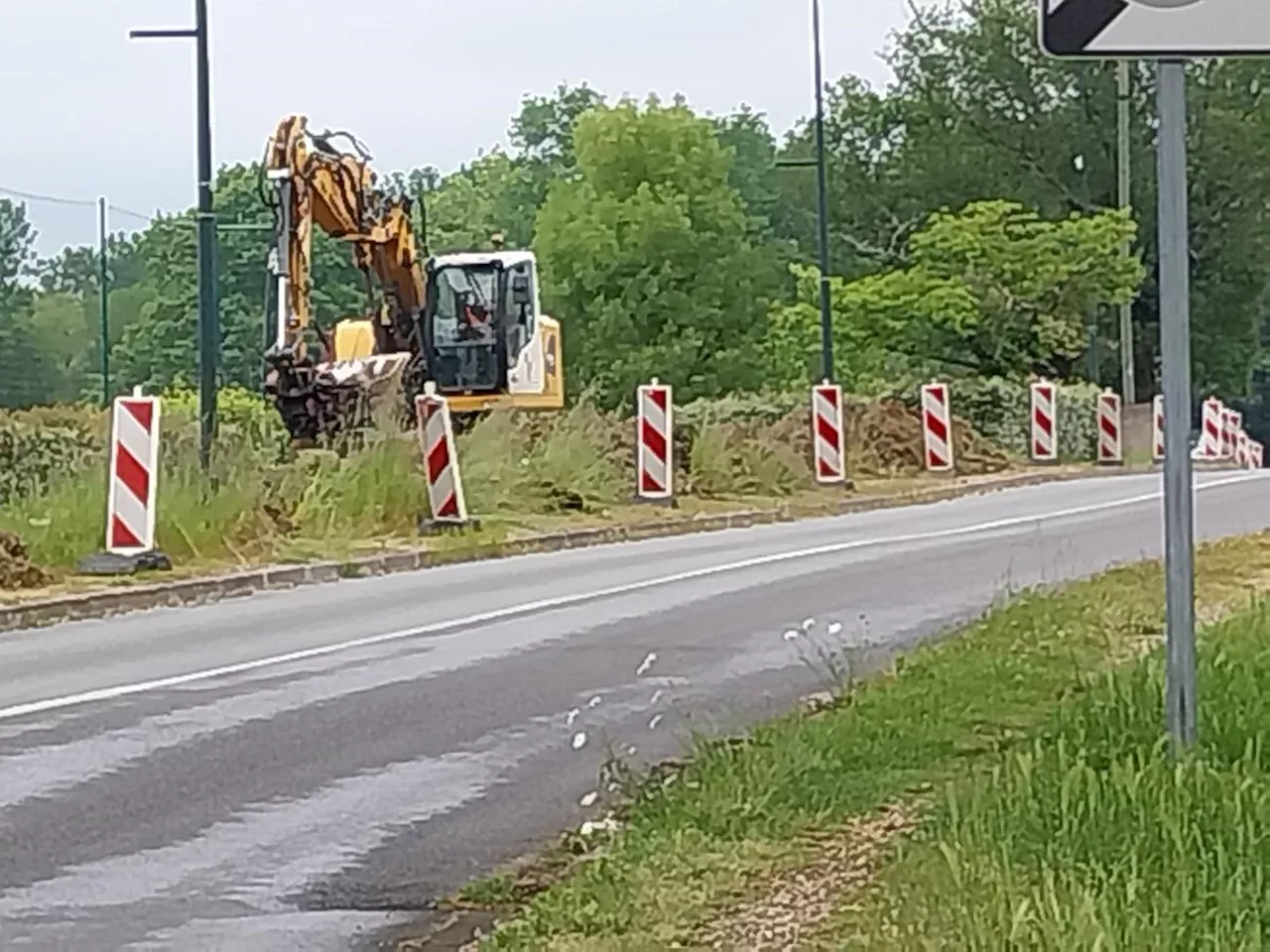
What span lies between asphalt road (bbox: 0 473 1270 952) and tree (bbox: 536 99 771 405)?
4917cm

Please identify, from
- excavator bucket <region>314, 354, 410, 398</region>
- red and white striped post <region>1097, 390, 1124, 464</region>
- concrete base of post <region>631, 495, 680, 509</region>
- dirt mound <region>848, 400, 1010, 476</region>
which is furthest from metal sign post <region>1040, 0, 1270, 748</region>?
red and white striped post <region>1097, 390, 1124, 464</region>

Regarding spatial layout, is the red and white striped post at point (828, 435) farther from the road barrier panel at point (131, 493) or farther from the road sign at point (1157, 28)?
the road sign at point (1157, 28)

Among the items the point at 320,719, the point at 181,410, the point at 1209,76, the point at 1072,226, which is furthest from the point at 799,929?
the point at 1209,76

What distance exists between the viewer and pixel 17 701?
41.5 ft

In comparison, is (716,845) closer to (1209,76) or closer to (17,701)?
(17,701)

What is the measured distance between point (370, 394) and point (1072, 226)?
25.0m

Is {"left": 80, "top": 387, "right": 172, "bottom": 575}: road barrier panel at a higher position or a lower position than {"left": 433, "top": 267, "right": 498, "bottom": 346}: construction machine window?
lower

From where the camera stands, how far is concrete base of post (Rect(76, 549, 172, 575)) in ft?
64.3

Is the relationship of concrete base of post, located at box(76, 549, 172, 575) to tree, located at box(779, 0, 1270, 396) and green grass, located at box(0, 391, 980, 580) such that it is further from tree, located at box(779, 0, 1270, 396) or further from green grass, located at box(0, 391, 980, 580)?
tree, located at box(779, 0, 1270, 396)

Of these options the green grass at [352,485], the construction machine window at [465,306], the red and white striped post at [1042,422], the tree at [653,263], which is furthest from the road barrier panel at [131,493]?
the tree at [653,263]

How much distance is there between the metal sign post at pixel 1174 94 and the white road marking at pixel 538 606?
6.67 meters

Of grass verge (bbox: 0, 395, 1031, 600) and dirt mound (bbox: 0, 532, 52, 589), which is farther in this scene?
grass verge (bbox: 0, 395, 1031, 600)

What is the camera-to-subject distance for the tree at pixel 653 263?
71.1 m

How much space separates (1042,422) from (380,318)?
1278cm
